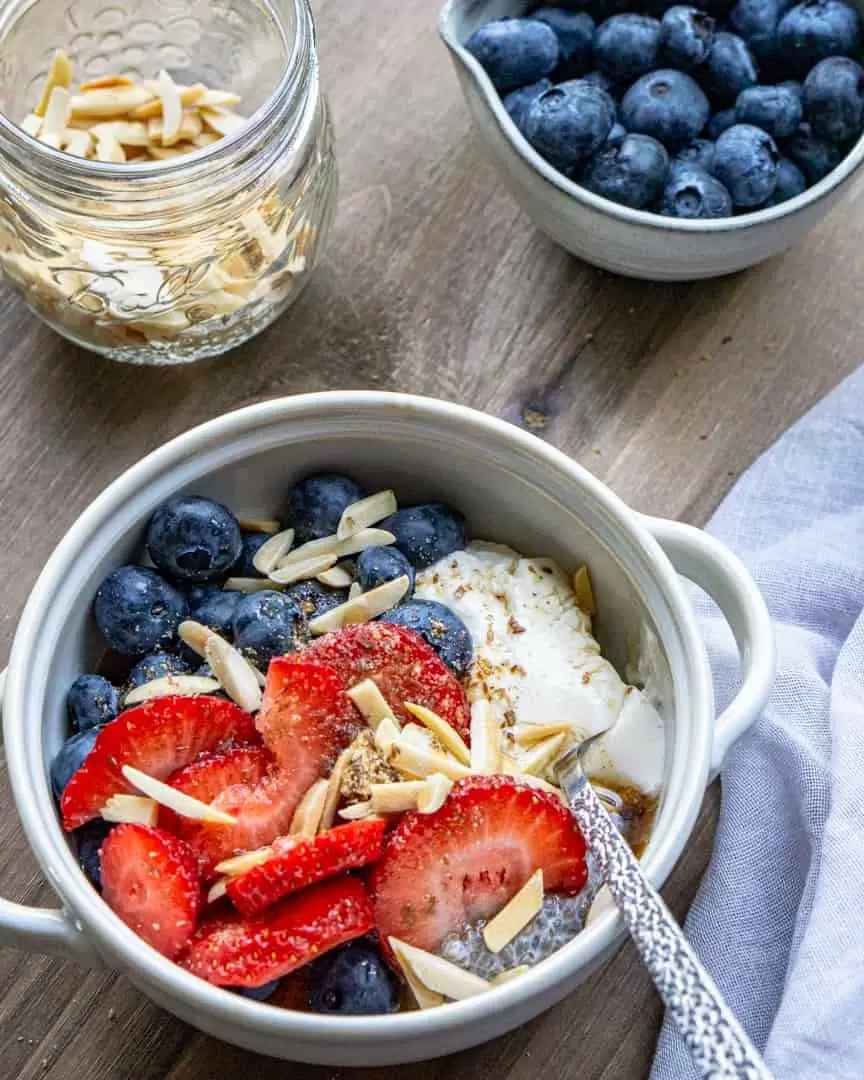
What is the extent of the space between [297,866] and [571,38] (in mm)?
785

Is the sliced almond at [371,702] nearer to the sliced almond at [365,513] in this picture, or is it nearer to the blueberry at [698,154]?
the sliced almond at [365,513]

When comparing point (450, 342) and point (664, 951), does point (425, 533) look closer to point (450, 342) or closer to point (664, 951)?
point (450, 342)

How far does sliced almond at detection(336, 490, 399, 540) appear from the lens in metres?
1.05

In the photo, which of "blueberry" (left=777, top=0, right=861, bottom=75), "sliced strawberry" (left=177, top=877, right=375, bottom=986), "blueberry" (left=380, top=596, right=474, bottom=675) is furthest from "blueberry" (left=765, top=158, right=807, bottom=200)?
"sliced strawberry" (left=177, top=877, right=375, bottom=986)

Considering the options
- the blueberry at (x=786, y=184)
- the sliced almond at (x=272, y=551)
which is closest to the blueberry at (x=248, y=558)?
the sliced almond at (x=272, y=551)

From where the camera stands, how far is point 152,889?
856mm

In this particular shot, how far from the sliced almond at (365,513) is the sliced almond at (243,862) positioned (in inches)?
10.4

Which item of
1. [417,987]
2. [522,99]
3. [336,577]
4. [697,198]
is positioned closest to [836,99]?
[697,198]

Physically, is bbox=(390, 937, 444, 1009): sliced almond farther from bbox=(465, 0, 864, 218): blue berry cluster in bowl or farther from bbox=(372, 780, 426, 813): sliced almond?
bbox=(465, 0, 864, 218): blue berry cluster in bowl

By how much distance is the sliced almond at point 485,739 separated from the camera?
93cm

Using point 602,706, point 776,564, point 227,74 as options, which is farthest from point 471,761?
point 227,74

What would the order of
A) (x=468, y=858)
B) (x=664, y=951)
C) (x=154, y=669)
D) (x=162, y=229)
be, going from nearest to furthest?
(x=664, y=951) → (x=468, y=858) → (x=154, y=669) → (x=162, y=229)

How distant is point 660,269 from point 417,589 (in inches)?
15.0

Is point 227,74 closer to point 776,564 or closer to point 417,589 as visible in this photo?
point 417,589
